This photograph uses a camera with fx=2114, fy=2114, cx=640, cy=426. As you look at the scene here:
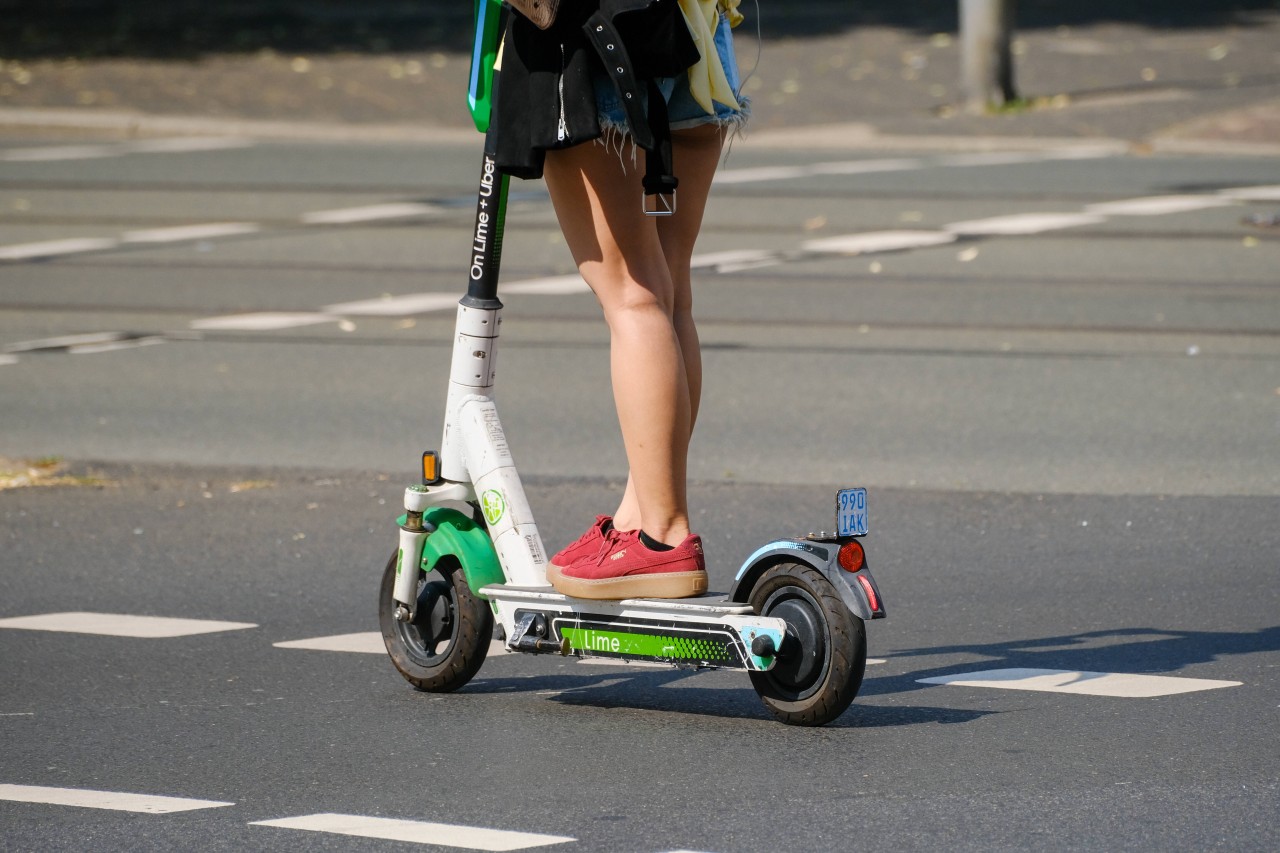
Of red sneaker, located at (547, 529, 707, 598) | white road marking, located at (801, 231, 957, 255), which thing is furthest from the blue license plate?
white road marking, located at (801, 231, 957, 255)

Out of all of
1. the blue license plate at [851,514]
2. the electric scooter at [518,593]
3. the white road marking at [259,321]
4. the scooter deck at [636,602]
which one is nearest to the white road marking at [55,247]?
the white road marking at [259,321]

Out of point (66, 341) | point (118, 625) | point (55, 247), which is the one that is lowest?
point (118, 625)

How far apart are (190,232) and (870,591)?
11060mm

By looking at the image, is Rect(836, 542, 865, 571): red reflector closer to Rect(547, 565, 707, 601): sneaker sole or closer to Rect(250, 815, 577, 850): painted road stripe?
Rect(547, 565, 707, 601): sneaker sole

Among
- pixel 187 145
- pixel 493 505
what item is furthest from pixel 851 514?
pixel 187 145

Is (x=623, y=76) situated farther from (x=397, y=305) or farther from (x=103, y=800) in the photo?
(x=397, y=305)

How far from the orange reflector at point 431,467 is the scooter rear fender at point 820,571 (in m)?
0.84

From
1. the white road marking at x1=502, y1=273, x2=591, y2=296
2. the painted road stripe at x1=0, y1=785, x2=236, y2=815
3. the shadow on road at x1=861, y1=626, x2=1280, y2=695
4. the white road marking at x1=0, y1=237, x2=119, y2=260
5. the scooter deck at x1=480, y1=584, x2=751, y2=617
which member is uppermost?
the white road marking at x1=0, y1=237, x2=119, y2=260

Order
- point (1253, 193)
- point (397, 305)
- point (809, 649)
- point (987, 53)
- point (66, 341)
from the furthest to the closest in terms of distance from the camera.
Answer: point (987, 53), point (1253, 193), point (397, 305), point (66, 341), point (809, 649)

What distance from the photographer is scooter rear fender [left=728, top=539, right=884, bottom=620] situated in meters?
4.16

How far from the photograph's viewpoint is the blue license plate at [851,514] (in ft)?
→ 13.9

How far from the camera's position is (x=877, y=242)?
524 inches

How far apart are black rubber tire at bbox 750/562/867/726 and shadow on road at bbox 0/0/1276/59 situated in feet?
72.5

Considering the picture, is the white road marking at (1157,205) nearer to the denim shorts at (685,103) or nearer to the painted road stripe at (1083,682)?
the painted road stripe at (1083,682)
